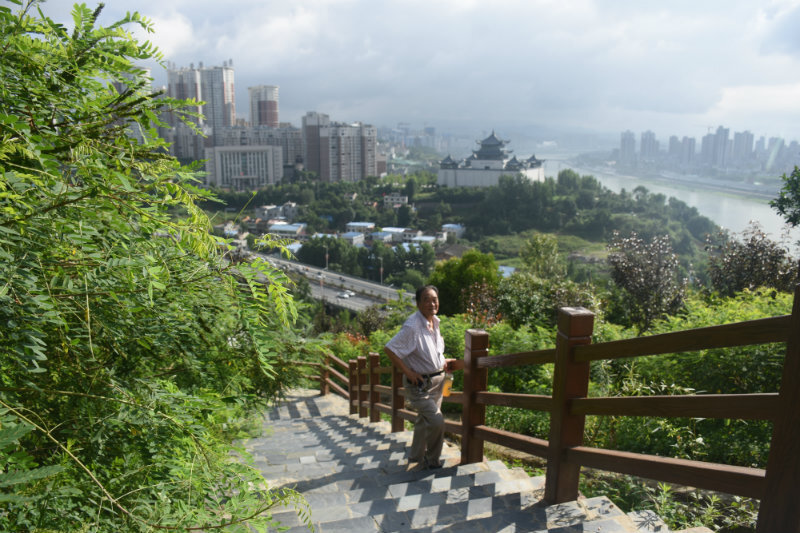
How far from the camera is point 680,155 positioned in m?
116

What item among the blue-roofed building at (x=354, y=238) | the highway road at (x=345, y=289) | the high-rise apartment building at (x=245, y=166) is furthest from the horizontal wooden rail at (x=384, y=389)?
the high-rise apartment building at (x=245, y=166)

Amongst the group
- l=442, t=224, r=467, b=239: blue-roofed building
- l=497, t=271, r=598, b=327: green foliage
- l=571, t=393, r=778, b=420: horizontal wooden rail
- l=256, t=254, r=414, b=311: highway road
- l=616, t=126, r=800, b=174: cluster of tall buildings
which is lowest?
l=256, t=254, r=414, b=311: highway road

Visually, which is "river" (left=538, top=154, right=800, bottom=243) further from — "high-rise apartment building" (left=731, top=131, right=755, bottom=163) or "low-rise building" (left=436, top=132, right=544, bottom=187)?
"low-rise building" (left=436, top=132, right=544, bottom=187)

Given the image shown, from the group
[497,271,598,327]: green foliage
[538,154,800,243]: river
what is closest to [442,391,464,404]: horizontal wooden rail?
[497,271,598,327]: green foliage

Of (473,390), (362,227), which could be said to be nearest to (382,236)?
(362,227)

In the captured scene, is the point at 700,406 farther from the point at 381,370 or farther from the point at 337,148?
the point at 337,148

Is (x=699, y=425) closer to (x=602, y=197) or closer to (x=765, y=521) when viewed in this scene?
(x=765, y=521)

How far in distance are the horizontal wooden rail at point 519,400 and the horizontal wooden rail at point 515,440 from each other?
0.43 feet

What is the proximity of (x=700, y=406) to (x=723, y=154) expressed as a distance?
111357 mm

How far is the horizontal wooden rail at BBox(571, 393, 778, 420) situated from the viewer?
1.38 meters

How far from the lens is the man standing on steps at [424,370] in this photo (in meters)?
3.10

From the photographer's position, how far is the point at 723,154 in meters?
96.9

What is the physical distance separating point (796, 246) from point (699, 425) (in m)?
7.64

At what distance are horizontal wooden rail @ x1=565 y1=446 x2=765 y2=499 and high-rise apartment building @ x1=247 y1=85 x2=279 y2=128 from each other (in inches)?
4919
